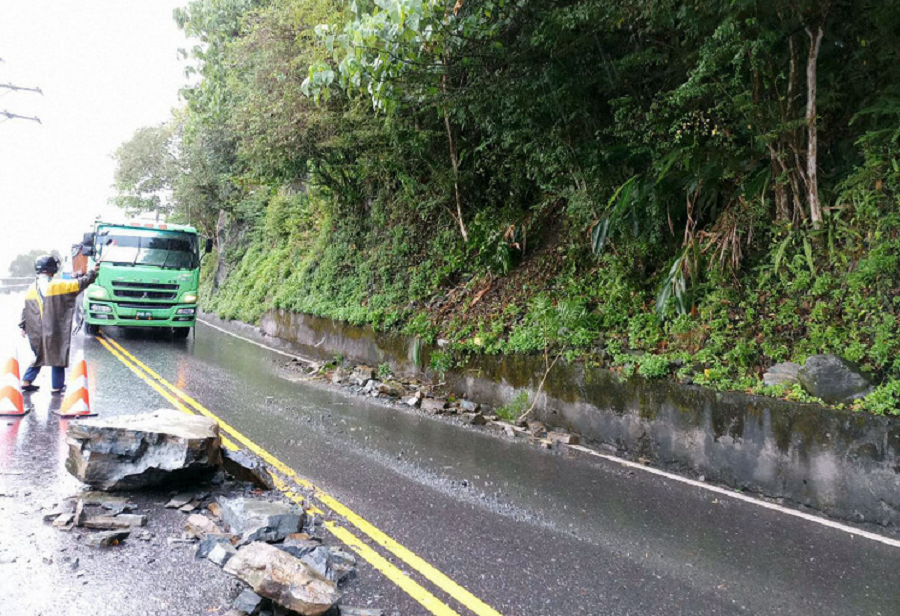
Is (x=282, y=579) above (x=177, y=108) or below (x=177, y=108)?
below

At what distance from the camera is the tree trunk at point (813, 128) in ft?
22.1

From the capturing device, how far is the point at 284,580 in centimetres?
328

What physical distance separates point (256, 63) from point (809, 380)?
13.2 meters

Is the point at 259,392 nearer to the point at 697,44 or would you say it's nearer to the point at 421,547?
the point at 421,547

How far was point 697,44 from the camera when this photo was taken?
7.79m

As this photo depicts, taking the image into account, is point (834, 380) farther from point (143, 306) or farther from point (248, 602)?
point (143, 306)

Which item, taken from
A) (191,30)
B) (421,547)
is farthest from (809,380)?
(191,30)

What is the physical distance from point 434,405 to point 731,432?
427 centimetres

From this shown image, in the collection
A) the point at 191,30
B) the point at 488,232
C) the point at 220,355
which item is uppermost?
the point at 191,30

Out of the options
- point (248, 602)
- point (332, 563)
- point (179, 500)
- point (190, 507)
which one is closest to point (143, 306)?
point (179, 500)

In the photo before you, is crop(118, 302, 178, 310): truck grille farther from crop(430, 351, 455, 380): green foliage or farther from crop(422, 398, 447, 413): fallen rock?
crop(422, 398, 447, 413): fallen rock

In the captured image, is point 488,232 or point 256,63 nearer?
point 488,232

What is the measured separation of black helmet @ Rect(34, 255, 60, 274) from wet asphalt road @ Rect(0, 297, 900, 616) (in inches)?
70.1

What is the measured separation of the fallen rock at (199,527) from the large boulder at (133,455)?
594 mm
